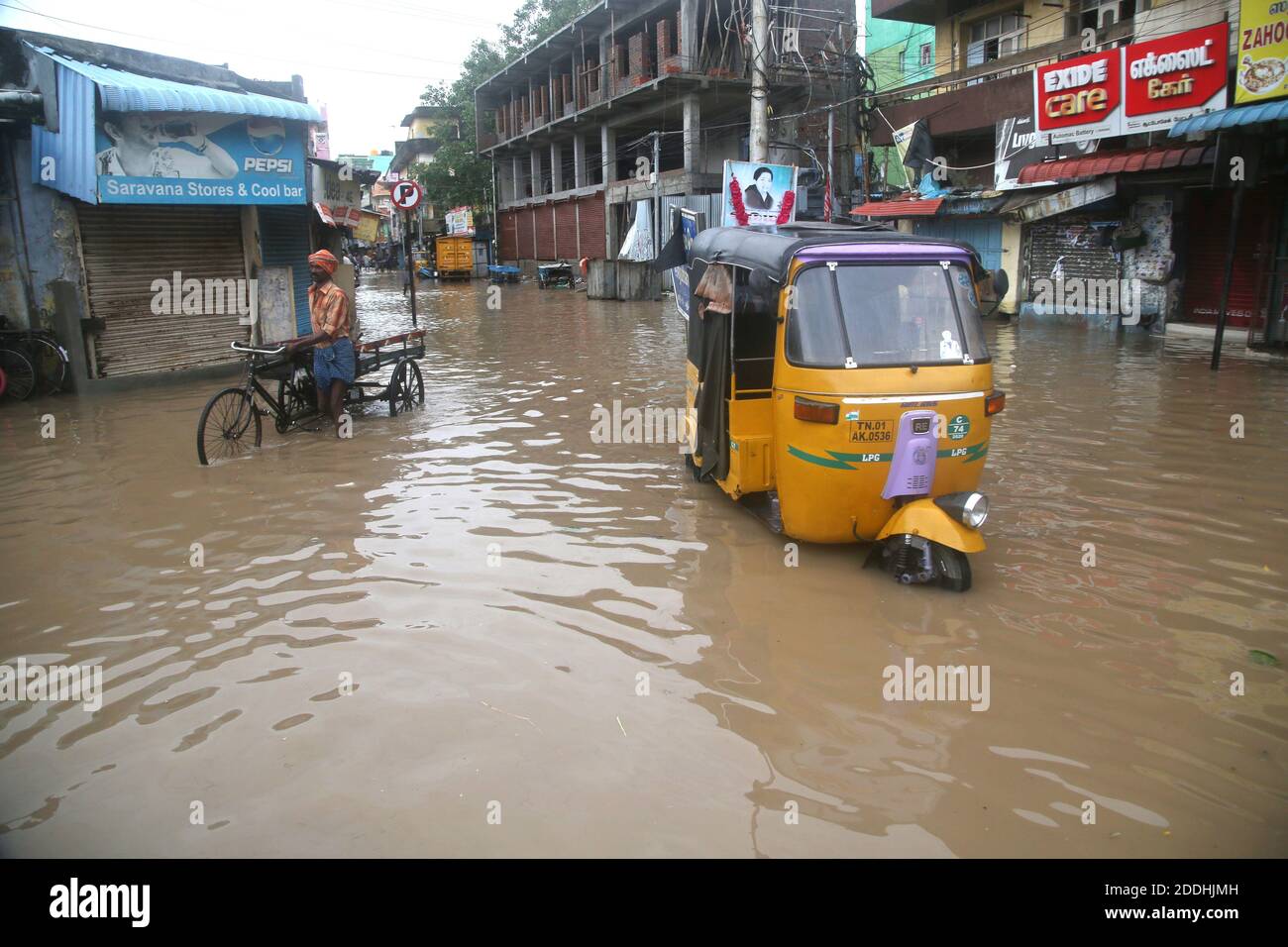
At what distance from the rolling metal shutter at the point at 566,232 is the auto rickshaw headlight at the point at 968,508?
38.5 metres

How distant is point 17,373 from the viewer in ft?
37.3

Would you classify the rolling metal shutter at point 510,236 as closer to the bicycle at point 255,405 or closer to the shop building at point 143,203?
the shop building at point 143,203

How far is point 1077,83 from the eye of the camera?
54.4 ft

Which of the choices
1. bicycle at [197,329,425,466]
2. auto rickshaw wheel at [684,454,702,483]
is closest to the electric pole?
bicycle at [197,329,425,466]

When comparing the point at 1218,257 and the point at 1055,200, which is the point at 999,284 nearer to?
the point at 1218,257

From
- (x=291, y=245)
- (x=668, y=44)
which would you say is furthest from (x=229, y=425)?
(x=668, y=44)

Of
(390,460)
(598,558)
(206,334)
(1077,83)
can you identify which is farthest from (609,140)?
(598,558)

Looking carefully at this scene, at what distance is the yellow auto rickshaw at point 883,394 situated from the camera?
5.24 m

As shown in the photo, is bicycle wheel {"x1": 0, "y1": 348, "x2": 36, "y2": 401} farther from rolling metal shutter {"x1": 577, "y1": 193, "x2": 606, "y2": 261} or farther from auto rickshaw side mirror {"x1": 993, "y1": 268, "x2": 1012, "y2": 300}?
rolling metal shutter {"x1": 577, "y1": 193, "x2": 606, "y2": 261}

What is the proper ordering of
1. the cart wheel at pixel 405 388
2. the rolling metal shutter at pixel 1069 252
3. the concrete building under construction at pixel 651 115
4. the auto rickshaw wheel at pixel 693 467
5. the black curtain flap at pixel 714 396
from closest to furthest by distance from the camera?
the black curtain flap at pixel 714 396 → the auto rickshaw wheel at pixel 693 467 → the cart wheel at pixel 405 388 → the rolling metal shutter at pixel 1069 252 → the concrete building under construction at pixel 651 115

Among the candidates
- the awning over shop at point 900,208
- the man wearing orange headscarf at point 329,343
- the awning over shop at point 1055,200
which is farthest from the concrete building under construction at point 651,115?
the man wearing orange headscarf at point 329,343

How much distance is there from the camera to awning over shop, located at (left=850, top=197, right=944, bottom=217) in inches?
836
